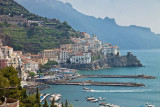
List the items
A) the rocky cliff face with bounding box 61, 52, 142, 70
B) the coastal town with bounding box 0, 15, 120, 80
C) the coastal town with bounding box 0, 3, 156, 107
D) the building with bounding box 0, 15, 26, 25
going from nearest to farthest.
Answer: the coastal town with bounding box 0, 3, 156, 107 → the coastal town with bounding box 0, 15, 120, 80 → the rocky cliff face with bounding box 61, 52, 142, 70 → the building with bounding box 0, 15, 26, 25

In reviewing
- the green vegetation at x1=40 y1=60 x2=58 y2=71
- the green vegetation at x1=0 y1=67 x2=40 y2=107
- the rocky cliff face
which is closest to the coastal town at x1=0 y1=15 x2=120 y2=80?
the green vegetation at x1=40 y1=60 x2=58 y2=71

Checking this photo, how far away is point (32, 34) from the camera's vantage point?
100188 millimetres

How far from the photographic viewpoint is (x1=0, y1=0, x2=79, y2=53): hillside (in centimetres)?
9219

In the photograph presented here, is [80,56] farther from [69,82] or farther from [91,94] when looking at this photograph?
[91,94]

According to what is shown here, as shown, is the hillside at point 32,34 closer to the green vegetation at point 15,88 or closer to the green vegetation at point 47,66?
the green vegetation at point 47,66

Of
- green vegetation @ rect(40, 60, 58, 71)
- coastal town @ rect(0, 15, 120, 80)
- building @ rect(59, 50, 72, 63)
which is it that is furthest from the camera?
building @ rect(59, 50, 72, 63)

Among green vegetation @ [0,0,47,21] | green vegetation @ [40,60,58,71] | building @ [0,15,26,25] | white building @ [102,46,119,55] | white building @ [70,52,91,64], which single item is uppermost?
green vegetation @ [0,0,47,21]

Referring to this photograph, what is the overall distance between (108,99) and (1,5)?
260 ft

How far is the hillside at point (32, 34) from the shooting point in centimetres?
9219

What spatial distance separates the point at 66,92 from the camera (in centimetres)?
5578

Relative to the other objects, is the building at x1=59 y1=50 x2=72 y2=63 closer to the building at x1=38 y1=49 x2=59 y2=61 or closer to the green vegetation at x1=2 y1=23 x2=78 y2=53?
the building at x1=38 y1=49 x2=59 y2=61

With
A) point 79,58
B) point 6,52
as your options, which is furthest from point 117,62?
point 6,52

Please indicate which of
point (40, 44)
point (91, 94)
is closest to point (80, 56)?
point (40, 44)

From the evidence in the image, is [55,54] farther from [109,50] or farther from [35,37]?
[109,50]
